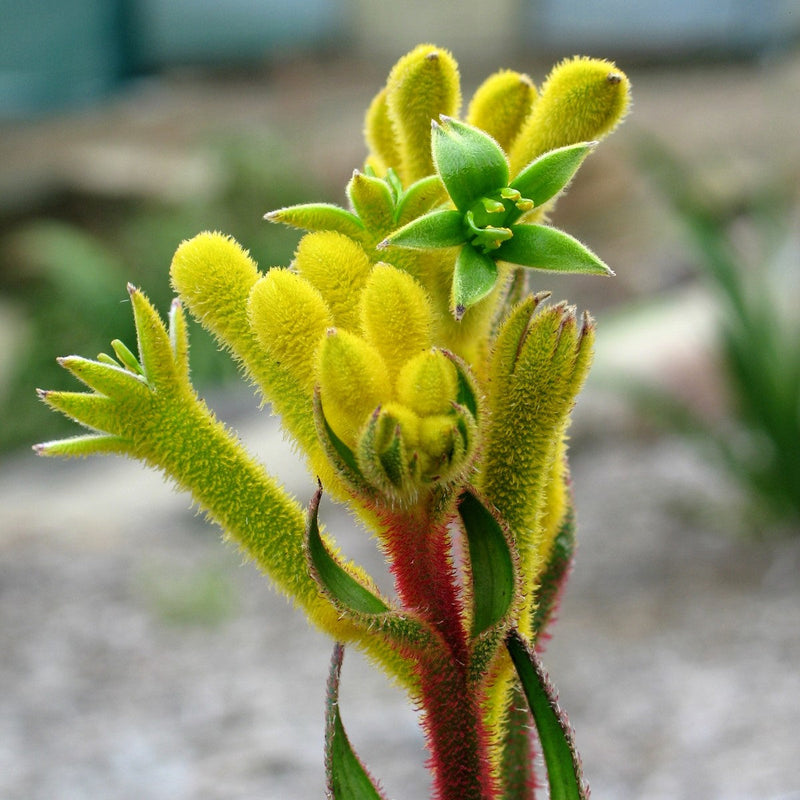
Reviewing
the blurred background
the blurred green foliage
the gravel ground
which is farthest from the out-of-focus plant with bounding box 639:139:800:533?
the blurred green foliage

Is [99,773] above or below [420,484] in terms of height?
above

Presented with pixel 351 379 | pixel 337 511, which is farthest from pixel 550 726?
pixel 337 511

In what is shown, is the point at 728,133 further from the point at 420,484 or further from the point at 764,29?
the point at 420,484

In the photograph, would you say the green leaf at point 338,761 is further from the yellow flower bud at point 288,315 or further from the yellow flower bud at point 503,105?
the yellow flower bud at point 503,105

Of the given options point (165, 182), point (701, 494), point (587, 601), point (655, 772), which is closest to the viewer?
point (655, 772)

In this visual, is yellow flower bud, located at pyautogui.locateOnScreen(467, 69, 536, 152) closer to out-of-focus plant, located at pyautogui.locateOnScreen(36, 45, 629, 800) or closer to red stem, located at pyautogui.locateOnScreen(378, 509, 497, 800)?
out-of-focus plant, located at pyautogui.locateOnScreen(36, 45, 629, 800)

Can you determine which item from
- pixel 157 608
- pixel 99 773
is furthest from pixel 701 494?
pixel 99 773
